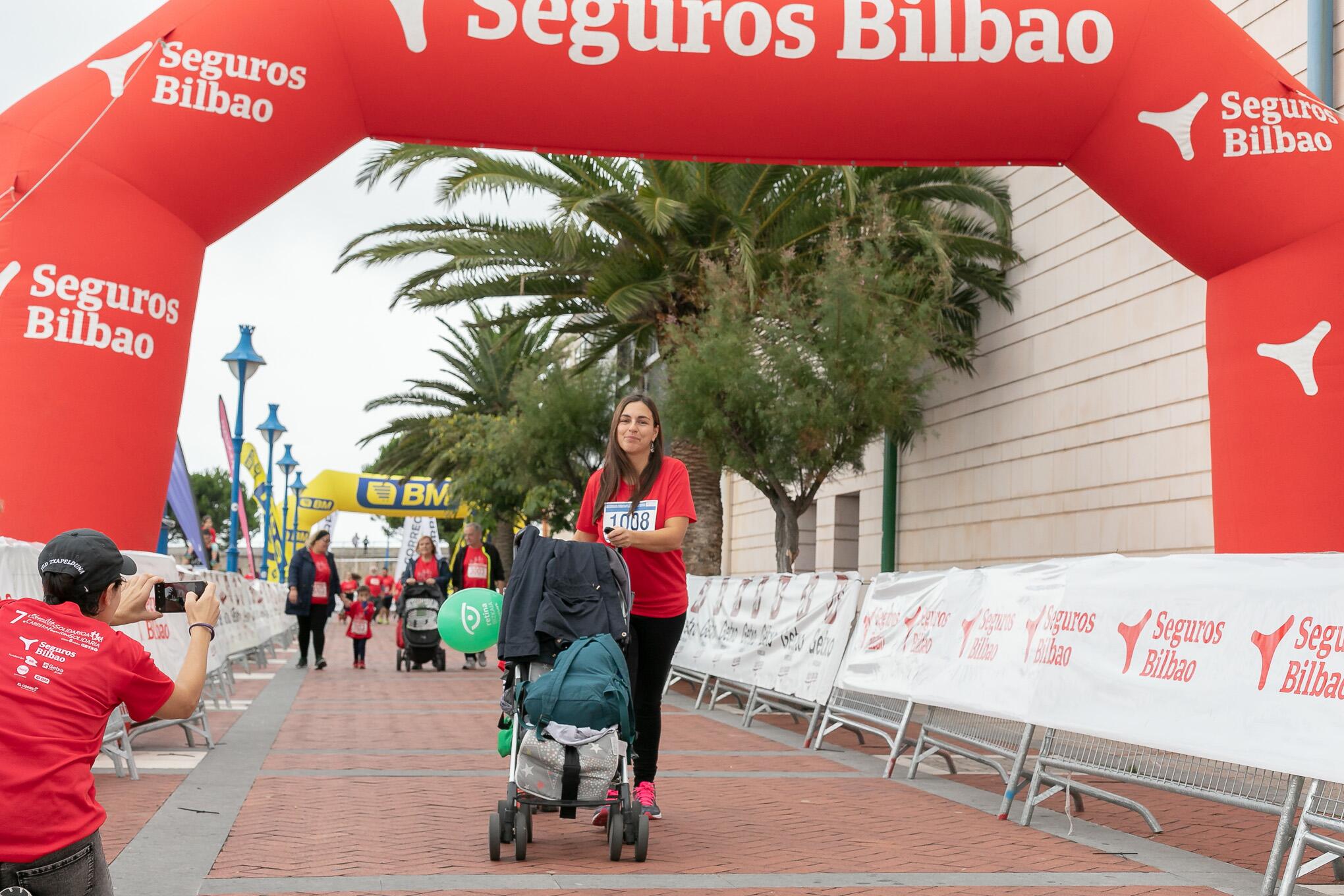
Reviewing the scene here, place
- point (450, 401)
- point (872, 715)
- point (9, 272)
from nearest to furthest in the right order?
point (9, 272), point (872, 715), point (450, 401)

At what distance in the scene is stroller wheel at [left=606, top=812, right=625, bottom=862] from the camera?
580 cm

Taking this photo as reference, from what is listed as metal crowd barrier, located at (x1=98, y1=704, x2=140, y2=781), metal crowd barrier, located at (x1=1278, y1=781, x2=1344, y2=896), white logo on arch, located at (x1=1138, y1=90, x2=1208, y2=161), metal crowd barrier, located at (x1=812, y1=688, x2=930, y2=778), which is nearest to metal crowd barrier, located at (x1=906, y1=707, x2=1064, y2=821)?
metal crowd barrier, located at (x1=812, y1=688, x2=930, y2=778)

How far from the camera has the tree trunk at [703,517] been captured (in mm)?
19828

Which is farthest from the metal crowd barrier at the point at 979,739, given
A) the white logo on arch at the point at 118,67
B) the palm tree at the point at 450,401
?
the palm tree at the point at 450,401

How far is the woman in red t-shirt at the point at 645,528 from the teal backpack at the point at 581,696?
0.59 m

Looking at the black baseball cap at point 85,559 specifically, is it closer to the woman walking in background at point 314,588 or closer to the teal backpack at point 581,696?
the teal backpack at point 581,696

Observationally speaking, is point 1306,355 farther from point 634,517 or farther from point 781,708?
point 781,708

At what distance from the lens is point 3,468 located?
788cm

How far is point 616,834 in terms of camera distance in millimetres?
5805

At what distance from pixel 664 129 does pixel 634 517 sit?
343 centimetres

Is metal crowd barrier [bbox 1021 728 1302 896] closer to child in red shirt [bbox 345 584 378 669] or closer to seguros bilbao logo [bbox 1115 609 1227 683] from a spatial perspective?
seguros bilbao logo [bbox 1115 609 1227 683]

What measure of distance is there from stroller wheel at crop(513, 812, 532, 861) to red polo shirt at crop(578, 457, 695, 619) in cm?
114

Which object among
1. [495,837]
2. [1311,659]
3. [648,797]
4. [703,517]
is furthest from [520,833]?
[703,517]

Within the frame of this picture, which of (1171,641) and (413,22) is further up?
(413,22)
